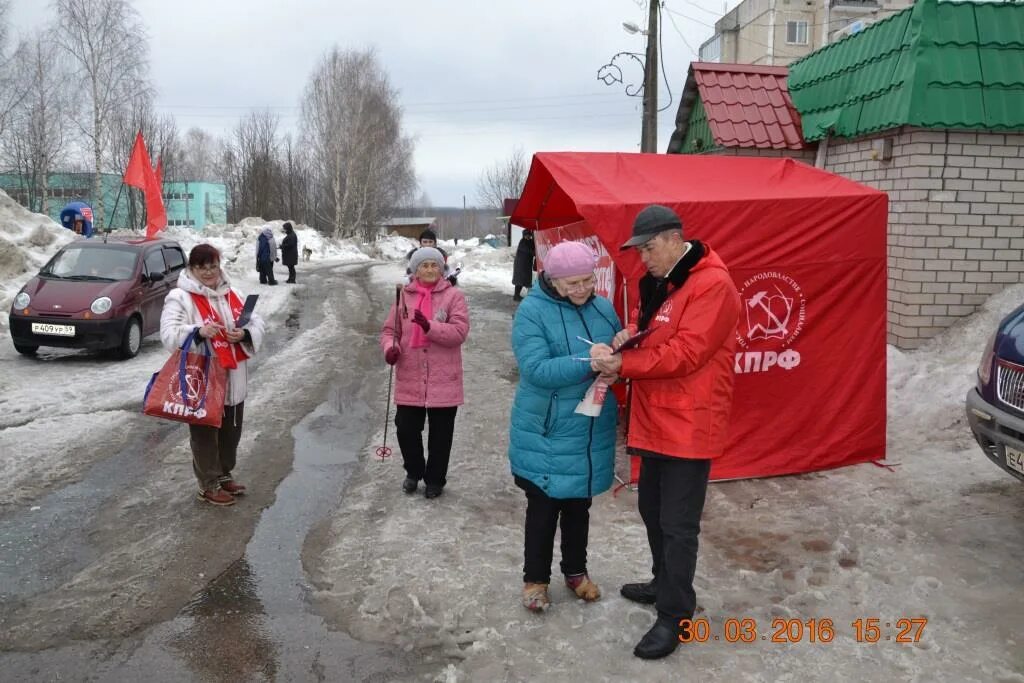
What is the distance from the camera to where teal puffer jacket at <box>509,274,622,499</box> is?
135 inches

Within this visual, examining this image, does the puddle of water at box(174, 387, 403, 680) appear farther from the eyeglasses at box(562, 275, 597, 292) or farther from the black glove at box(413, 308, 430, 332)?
the eyeglasses at box(562, 275, 597, 292)

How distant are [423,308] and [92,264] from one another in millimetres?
8129

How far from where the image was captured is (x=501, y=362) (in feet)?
33.8

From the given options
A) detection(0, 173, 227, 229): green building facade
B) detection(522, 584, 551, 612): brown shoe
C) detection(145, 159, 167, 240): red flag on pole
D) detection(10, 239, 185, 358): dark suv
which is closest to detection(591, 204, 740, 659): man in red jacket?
detection(522, 584, 551, 612): brown shoe

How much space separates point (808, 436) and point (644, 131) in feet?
42.8

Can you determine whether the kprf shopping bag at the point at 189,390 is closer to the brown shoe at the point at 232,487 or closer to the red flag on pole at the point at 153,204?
the brown shoe at the point at 232,487

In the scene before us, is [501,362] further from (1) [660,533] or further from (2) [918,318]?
(1) [660,533]

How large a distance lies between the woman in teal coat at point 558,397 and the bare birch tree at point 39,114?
1322 inches

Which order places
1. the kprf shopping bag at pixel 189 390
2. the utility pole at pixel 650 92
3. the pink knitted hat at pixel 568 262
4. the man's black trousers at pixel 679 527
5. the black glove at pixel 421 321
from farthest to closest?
1. the utility pole at pixel 650 92
2. the black glove at pixel 421 321
3. the kprf shopping bag at pixel 189 390
4. the pink knitted hat at pixel 568 262
5. the man's black trousers at pixel 679 527

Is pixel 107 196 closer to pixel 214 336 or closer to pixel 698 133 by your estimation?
pixel 698 133

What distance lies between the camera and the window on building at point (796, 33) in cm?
5025

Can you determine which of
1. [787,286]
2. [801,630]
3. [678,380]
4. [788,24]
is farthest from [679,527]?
[788,24]

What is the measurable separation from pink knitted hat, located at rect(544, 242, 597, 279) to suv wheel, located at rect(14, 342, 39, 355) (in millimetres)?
9228

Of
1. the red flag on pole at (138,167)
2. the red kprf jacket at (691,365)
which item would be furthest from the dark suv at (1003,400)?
the red flag on pole at (138,167)
